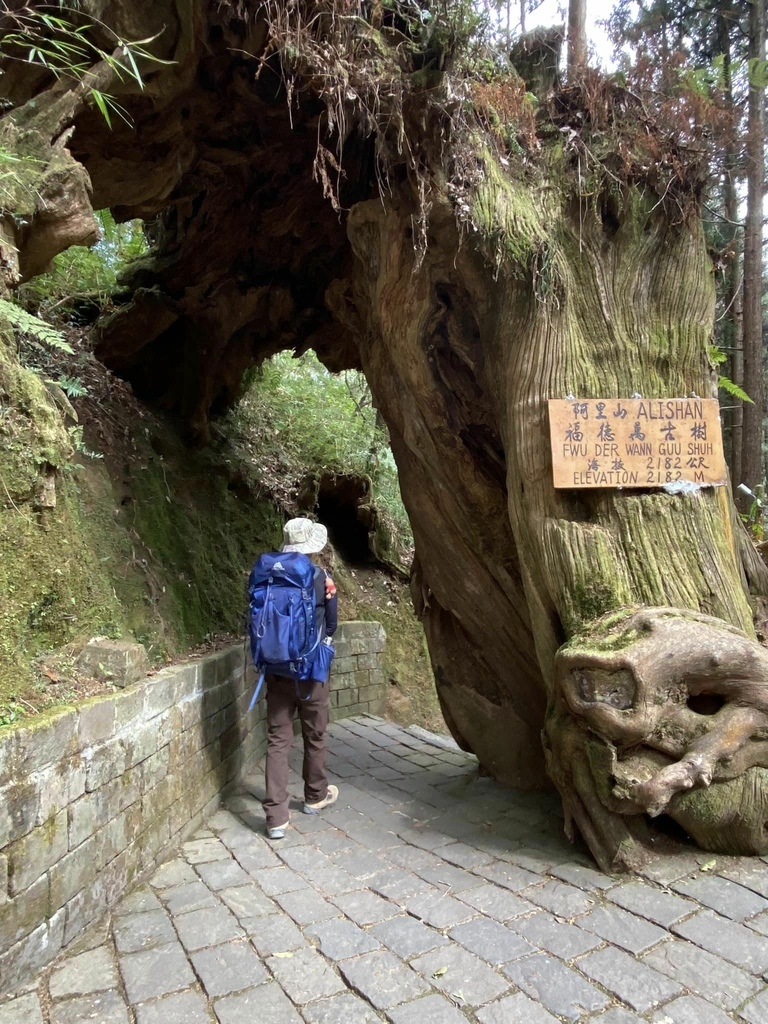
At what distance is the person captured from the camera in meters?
3.95

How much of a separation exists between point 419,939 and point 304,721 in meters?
1.87

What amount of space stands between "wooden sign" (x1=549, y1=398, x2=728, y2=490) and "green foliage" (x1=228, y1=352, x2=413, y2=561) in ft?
13.8

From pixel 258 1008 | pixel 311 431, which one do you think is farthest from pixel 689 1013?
pixel 311 431

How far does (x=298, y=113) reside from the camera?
475cm

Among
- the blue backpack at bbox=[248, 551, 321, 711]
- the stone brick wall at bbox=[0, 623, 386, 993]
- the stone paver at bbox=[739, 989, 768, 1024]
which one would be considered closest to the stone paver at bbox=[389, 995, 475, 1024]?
the stone paver at bbox=[739, 989, 768, 1024]

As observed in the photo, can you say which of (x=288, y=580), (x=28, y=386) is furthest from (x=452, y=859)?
(x=28, y=386)

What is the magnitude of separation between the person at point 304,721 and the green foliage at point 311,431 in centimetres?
355

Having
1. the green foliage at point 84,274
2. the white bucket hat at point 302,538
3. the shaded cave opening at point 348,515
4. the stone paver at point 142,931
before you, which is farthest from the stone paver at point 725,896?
the green foliage at point 84,274

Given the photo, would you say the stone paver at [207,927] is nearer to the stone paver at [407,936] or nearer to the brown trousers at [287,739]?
the stone paver at [407,936]

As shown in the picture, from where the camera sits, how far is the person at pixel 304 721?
3947mm

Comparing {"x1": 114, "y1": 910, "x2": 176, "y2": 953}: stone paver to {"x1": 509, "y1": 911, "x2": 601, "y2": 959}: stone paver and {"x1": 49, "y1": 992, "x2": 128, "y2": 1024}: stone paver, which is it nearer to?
{"x1": 49, "y1": 992, "x2": 128, "y2": 1024}: stone paver

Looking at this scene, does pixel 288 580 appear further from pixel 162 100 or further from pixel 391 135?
pixel 162 100

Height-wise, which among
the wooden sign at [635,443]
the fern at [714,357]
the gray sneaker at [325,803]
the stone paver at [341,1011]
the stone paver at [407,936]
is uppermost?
the fern at [714,357]

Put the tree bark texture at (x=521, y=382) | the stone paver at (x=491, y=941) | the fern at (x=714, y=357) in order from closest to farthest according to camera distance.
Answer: the stone paver at (x=491, y=941), the tree bark texture at (x=521, y=382), the fern at (x=714, y=357)
